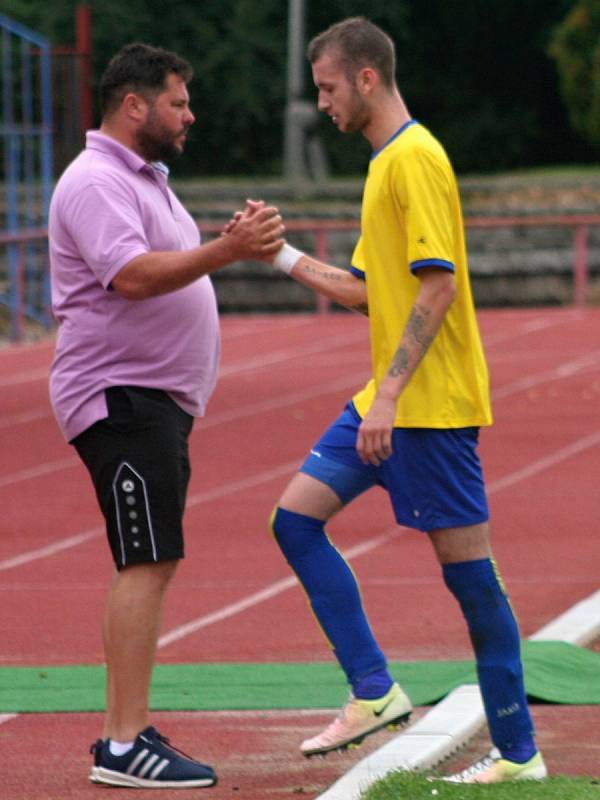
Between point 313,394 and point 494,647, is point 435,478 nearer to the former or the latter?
point 494,647

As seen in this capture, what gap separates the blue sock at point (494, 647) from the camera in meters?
5.34

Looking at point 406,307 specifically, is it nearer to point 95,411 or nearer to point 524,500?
point 95,411

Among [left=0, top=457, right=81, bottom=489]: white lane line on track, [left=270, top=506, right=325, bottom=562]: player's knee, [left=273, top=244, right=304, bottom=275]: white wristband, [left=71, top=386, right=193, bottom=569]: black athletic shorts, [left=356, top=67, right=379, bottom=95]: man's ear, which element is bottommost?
[left=0, top=457, right=81, bottom=489]: white lane line on track

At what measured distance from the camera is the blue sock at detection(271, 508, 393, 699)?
18.7 feet

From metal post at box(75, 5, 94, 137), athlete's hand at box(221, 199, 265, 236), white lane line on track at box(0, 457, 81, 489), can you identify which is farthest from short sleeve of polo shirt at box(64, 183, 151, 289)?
metal post at box(75, 5, 94, 137)

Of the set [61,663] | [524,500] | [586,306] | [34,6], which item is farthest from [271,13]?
[61,663]

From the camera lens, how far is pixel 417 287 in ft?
17.6

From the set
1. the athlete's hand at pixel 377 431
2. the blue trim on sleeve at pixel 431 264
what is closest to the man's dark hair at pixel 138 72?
the blue trim on sleeve at pixel 431 264

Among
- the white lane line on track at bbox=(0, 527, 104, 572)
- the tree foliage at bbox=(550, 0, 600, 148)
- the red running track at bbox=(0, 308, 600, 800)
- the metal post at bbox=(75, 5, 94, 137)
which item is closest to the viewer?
the red running track at bbox=(0, 308, 600, 800)

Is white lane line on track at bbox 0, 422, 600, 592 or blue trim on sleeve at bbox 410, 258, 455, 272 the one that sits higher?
blue trim on sleeve at bbox 410, 258, 455, 272

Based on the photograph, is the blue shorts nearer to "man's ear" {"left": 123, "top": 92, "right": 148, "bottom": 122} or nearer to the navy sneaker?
the navy sneaker

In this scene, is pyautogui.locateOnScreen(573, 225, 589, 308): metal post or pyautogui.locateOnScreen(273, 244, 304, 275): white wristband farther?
pyautogui.locateOnScreen(573, 225, 589, 308): metal post

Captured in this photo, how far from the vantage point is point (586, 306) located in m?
28.2

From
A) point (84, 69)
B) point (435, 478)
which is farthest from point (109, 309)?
point (84, 69)
